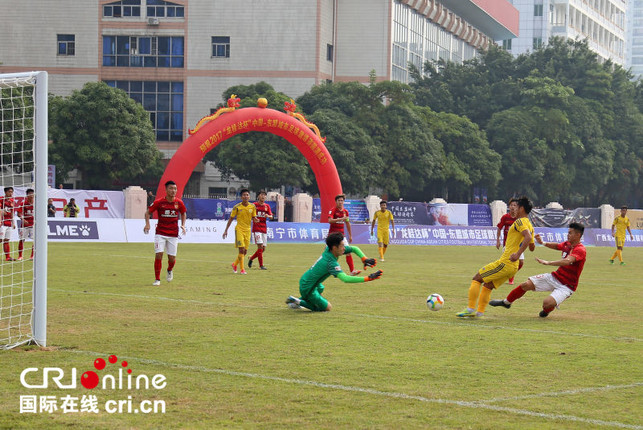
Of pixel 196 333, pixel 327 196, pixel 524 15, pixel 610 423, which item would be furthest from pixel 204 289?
pixel 524 15

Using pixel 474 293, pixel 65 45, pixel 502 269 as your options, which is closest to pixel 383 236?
pixel 474 293

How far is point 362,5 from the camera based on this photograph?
69250mm

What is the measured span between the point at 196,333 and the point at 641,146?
6520 centimetres

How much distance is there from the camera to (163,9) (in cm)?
6506

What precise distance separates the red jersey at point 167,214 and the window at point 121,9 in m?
50.2

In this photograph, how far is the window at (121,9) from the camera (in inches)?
2552

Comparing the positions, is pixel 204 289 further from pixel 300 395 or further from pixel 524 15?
pixel 524 15

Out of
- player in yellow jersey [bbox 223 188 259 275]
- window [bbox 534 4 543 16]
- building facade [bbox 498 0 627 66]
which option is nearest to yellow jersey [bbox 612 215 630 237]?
player in yellow jersey [bbox 223 188 259 275]

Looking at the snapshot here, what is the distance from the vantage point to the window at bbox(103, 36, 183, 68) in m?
65.2

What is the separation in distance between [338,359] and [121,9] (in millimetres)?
59824

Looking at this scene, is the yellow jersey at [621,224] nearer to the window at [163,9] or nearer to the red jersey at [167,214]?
the red jersey at [167,214]

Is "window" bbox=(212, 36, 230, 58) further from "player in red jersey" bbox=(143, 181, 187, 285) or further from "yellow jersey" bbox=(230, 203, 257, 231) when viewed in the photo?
"player in red jersey" bbox=(143, 181, 187, 285)

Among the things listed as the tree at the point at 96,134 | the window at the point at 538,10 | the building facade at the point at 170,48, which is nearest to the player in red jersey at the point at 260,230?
the tree at the point at 96,134

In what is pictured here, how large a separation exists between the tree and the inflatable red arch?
1235cm
